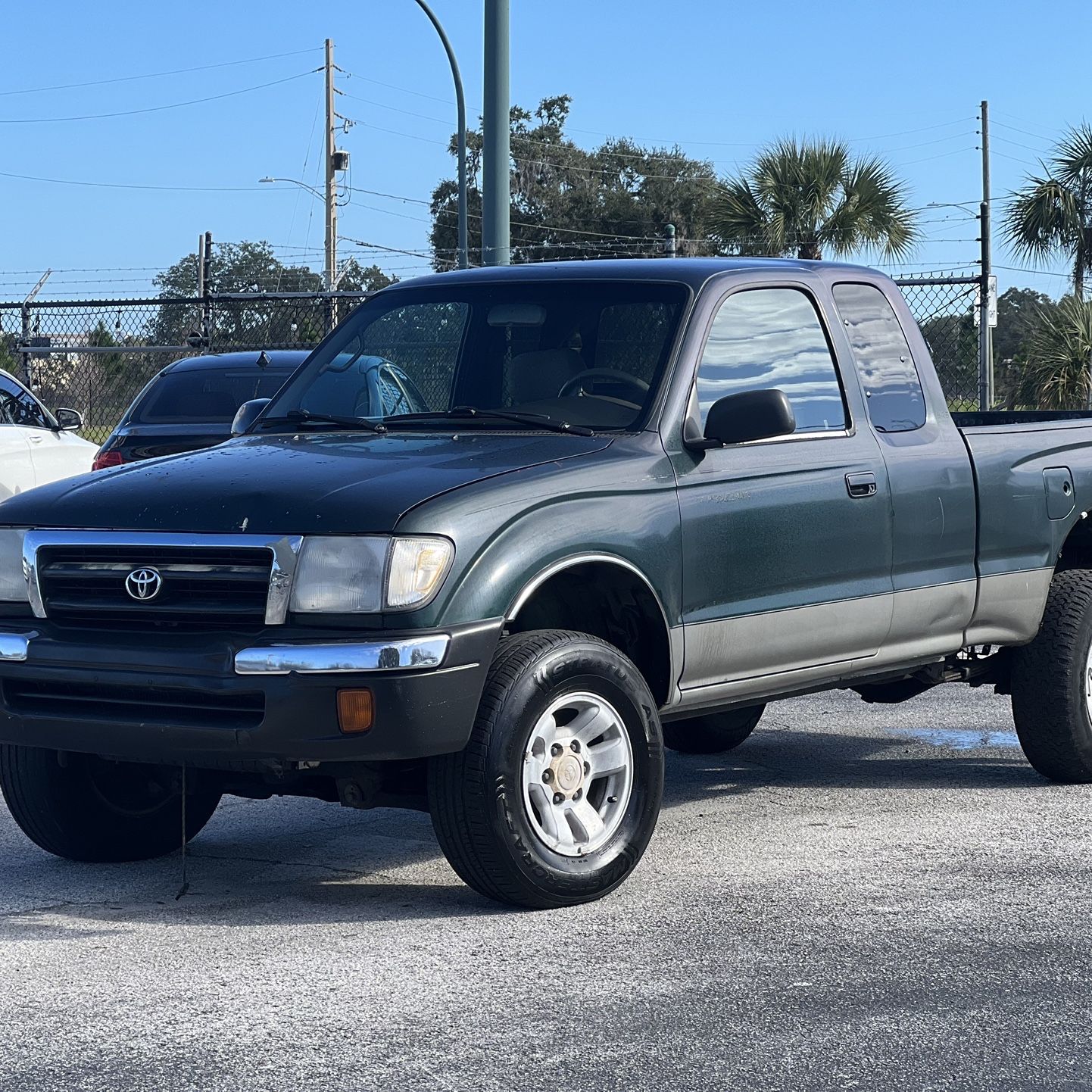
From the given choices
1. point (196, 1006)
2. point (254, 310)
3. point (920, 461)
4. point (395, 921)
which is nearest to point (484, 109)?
point (920, 461)

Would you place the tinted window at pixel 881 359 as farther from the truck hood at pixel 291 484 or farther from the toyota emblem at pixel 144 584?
the toyota emblem at pixel 144 584

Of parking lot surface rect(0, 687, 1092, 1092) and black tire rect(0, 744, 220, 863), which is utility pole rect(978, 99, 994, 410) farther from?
black tire rect(0, 744, 220, 863)

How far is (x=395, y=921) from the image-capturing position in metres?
5.07

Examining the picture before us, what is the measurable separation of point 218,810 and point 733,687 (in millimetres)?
2129

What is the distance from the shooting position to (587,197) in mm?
73312

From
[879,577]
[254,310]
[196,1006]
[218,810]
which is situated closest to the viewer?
[196,1006]

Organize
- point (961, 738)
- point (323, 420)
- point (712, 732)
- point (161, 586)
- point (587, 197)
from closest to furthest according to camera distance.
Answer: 1. point (161, 586)
2. point (323, 420)
3. point (712, 732)
4. point (961, 738)
5. point (587, 197)

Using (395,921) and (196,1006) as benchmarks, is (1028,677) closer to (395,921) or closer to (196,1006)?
(395,921)

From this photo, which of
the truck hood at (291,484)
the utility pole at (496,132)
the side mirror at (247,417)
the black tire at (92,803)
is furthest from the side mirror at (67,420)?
the truck hood at (291,484)

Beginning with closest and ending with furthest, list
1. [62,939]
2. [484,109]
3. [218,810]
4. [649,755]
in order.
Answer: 1. [62,939]
2. [649,755]
3. [218,810]
4. [484,109]

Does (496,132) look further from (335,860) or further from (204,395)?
(335,860)

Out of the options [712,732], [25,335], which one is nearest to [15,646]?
[712,732]

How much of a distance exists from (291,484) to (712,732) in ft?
10.5

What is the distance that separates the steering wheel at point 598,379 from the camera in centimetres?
581
